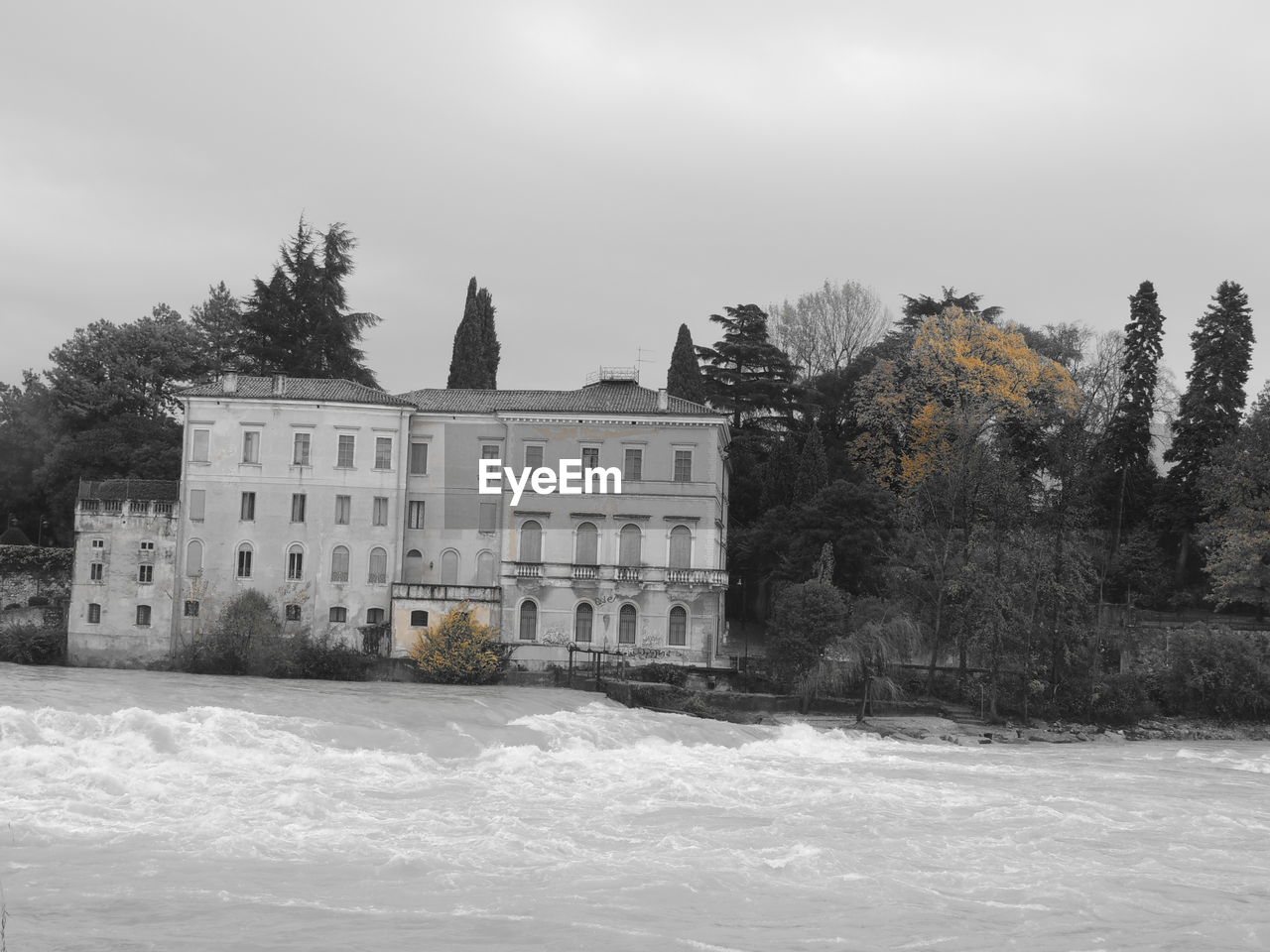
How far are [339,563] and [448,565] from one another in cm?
372

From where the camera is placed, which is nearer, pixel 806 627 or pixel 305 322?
pixel 806 627

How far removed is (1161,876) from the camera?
17.9m

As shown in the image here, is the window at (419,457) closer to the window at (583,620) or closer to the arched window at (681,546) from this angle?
the window at (583,620)

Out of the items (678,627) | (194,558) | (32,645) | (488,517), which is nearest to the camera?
(32,645)

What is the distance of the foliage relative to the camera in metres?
39.2

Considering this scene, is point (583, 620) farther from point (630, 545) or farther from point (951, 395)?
point (951, 395)

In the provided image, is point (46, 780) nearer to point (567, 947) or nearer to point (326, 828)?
point (326, 828)

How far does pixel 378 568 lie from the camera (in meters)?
45.2

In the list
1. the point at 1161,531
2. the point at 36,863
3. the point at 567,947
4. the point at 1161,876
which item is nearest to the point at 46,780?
the point at 36,863

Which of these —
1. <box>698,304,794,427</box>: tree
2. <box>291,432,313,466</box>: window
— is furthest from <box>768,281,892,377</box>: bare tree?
<box>291,432,313,466</box>: window

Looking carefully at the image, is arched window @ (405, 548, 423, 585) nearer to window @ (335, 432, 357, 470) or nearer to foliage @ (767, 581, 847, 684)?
window @ (335, 432, 357, 470)

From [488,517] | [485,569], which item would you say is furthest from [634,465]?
[485,569]

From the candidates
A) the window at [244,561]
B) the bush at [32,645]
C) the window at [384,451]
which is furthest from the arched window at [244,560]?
the bush at [32,645]

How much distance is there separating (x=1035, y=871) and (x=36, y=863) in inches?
500
